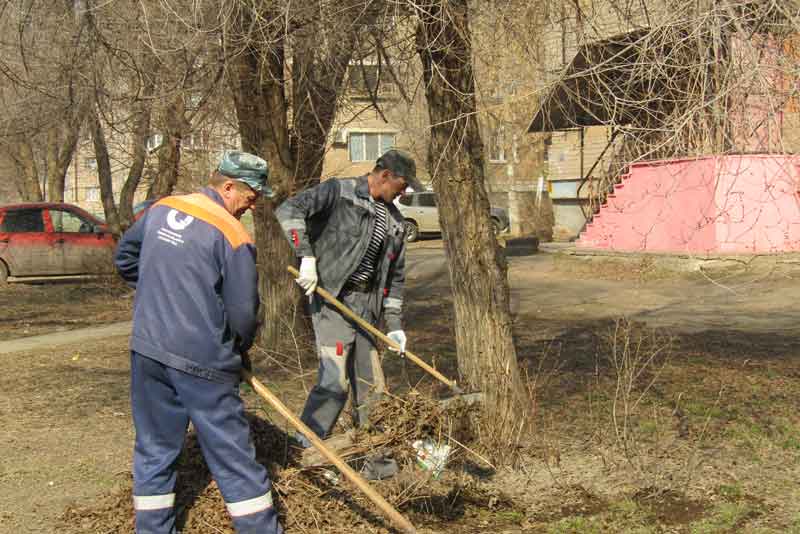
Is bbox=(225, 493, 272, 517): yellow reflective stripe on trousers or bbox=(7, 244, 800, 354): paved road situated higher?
bbox=(225, 493, 272, 517): yellow reflective stripe on trousers

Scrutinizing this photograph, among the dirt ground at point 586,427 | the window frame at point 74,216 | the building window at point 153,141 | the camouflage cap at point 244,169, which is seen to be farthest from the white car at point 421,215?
the camouflage cap at point 244,169

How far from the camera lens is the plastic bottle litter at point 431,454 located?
15.4ft

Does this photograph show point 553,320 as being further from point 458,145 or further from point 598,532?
point 598,532

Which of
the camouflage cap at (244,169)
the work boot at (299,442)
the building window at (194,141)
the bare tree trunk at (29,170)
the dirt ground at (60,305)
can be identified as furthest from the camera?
the bare tree trunk at (29,170)

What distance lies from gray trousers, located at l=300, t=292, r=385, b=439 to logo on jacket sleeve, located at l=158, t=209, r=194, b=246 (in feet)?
5.12

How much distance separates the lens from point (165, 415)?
3.90 meters

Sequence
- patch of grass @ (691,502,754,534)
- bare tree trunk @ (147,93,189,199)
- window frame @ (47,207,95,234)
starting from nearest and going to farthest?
1. patch of grass @ (691,502,754,534)
2. bare tree trunk @ (147,93,189,199)
3. window frame @ (47,207,95,234)

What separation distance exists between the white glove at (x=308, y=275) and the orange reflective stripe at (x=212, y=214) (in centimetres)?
109

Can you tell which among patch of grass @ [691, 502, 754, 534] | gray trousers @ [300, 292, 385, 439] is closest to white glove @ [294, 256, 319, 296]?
gray trousers @ [300, 292, 385, 439]

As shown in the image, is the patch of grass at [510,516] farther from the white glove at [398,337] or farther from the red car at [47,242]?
the red car at [47,242]

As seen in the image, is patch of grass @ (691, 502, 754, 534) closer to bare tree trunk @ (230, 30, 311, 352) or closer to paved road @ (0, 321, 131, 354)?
bare tree trunk @ (230, 30, 311, 352)

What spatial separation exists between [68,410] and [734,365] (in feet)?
18.9

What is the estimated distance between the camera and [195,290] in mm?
3799

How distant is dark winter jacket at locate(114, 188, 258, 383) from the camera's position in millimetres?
3805
